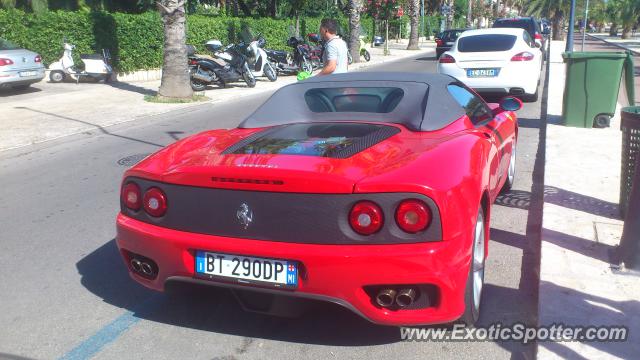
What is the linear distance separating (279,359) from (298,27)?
32.7m

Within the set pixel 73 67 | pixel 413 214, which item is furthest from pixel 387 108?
pixel 73 67

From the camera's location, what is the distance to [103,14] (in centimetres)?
1917

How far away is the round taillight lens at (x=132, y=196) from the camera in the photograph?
11.8 feet

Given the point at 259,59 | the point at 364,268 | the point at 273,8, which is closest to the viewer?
the point at 364,268

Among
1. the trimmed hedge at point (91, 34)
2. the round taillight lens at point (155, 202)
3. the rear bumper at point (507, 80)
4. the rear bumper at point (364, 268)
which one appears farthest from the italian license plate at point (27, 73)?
the rear bumper at point (364, 268)

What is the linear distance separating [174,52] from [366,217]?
13.1 metres

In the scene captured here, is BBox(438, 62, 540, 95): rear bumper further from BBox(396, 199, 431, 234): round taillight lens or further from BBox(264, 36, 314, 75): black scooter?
BBox(396, 199, 431, 234): round taillight lens

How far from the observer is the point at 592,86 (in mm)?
10055

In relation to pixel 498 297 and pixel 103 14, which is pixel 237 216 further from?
pixel 103 14

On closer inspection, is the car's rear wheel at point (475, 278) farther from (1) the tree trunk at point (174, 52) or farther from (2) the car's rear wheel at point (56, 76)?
(2) the car's rear wheel at point (56, 76)

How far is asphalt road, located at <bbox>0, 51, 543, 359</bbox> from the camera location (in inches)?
139

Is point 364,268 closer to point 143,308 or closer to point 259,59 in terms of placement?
point 143,308

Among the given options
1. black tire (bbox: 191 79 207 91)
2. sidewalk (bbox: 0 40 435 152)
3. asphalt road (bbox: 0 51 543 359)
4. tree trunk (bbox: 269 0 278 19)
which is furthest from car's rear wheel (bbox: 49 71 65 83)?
tree trunk (bbox: 269 0 278 19)

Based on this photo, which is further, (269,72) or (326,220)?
(269,72)
